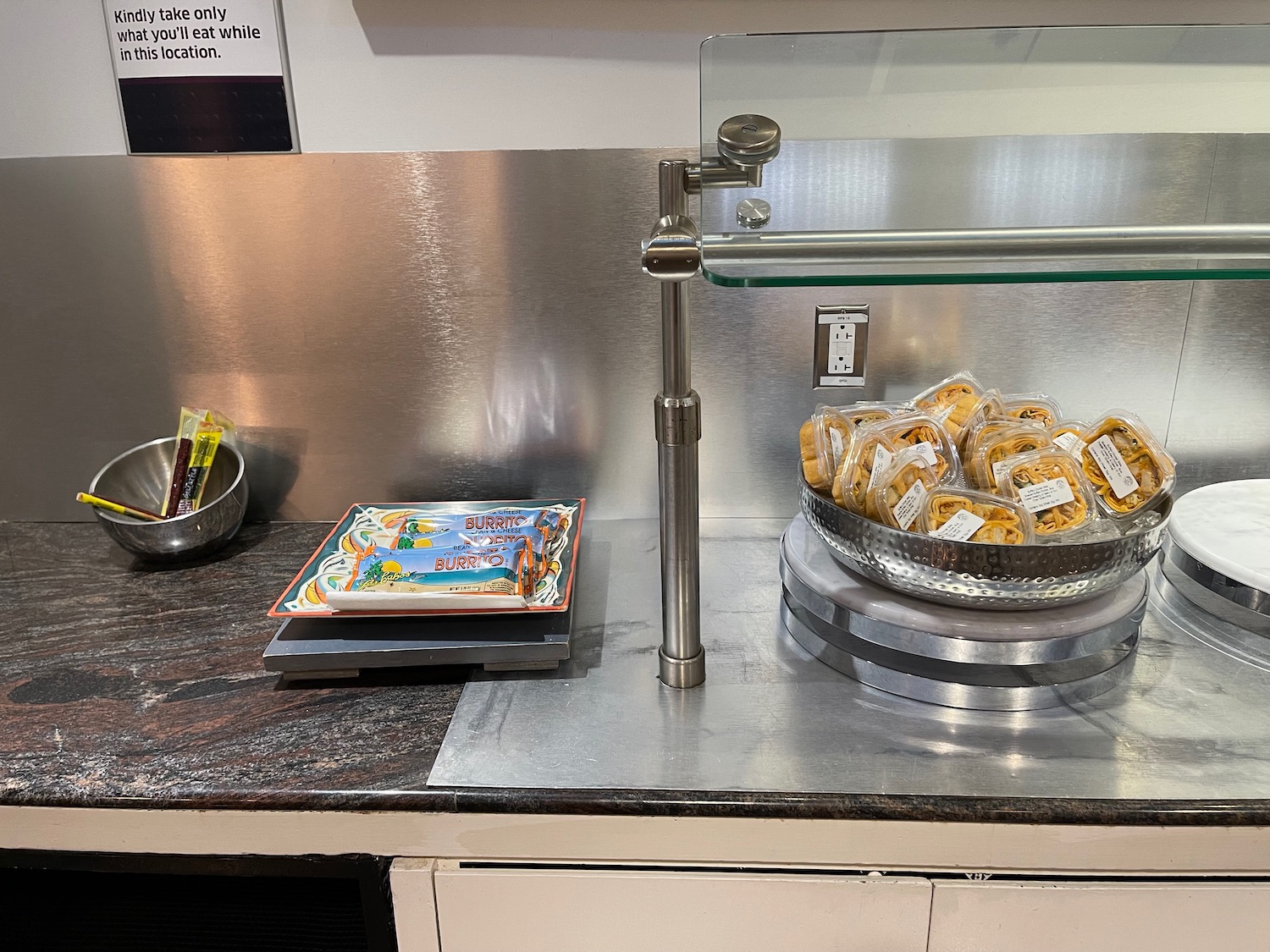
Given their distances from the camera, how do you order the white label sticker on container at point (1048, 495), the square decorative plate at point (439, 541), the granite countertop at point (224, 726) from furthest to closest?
the square decorative plate at point (439, 541)
the white label sticker on container at point (1048, 495)
the granite countertop at point (224, 726)

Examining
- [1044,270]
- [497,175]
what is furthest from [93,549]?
[1044,270]

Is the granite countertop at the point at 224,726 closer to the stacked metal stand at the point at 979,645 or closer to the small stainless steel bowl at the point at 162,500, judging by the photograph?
the small stainless steel bowl at the point at 162,500

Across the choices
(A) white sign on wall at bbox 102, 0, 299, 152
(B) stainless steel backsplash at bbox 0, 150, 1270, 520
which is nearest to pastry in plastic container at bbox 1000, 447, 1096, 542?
(B) stainless steel backsplash at bbox 0, 150, 1270, 520

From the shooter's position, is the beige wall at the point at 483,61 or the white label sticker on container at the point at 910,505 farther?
the beige wall at the point at 483,61

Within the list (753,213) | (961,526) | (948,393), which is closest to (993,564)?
(961,526)

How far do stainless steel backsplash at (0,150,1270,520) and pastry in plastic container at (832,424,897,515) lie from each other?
0.98 ft

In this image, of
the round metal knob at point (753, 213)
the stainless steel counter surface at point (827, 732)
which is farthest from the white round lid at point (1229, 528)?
the round metal knob at point (753, 213)

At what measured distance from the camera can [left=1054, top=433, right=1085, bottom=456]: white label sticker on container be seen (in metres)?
0.97

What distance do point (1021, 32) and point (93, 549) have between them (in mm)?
1326

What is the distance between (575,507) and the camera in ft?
4.07

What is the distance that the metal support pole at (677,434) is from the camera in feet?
2.33

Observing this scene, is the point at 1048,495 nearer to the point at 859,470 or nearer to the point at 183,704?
the point at 859,470

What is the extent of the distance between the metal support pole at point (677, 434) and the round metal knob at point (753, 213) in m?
0.04

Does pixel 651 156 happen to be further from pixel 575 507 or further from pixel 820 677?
pixel 820 677
